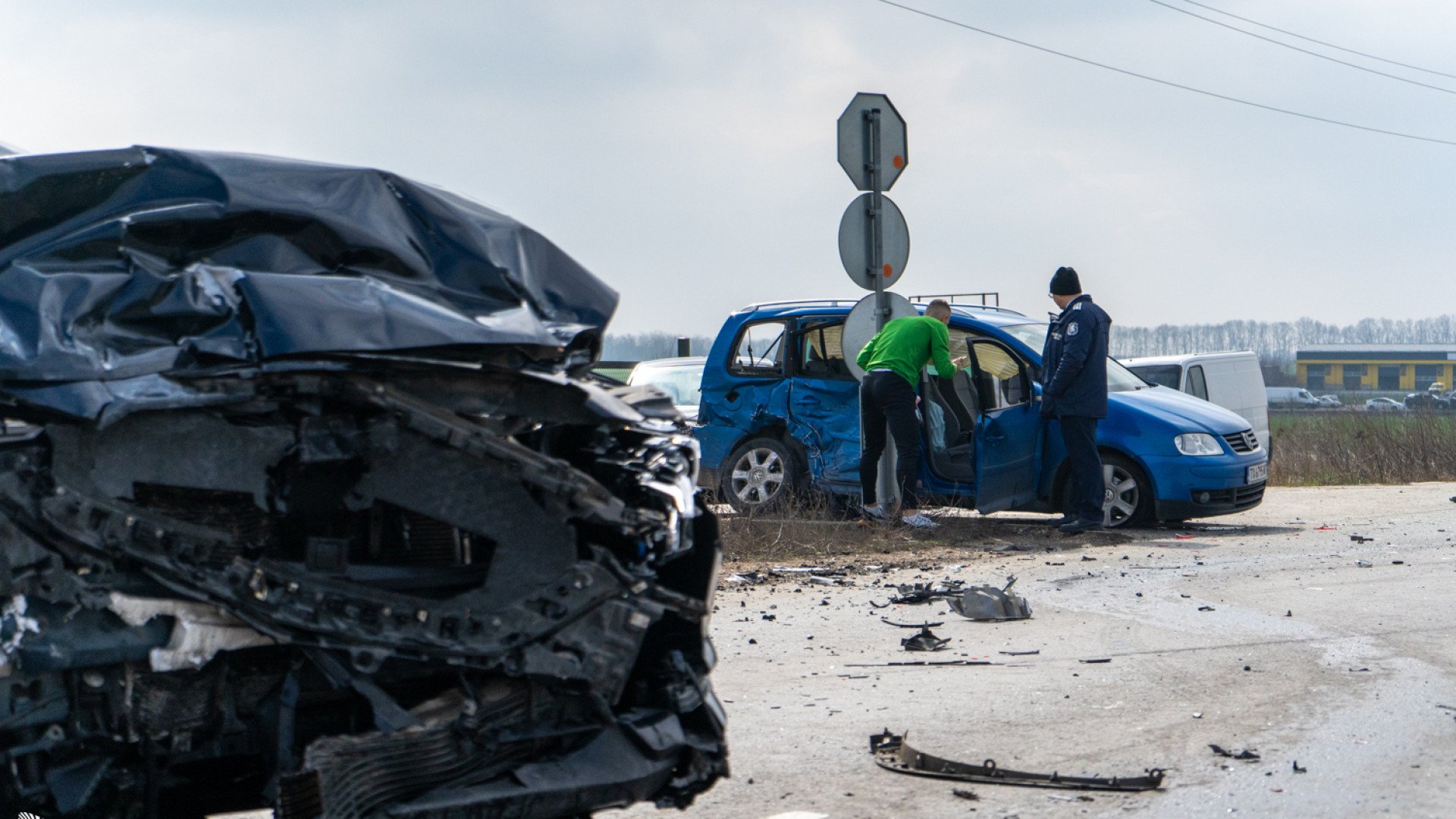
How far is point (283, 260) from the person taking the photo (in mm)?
3568

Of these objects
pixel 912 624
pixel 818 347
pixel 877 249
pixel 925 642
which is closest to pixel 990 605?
pixel 912 624

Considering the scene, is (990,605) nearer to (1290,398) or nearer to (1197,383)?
(1197,383)

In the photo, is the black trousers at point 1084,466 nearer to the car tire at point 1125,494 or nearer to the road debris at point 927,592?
the car tire at point 1125,494

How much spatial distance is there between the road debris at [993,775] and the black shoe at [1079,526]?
6497 millimetres

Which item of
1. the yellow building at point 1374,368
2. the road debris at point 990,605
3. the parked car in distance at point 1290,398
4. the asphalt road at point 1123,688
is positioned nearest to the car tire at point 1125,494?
the asphalt road at point 1123,688

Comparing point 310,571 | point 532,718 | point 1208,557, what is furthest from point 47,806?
point 1208,557

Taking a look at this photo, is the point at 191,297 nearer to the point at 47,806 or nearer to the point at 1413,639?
the point at 47,806

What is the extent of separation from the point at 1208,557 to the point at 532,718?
7.72 m

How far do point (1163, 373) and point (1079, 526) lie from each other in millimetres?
9426

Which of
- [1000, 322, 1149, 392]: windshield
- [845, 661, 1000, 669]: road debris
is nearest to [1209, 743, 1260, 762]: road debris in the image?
[845, 661, 1000, 669]: road debris

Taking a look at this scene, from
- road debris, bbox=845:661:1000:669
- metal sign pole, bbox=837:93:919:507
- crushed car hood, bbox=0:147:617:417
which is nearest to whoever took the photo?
crushed car hood, bbox=0:147:617:417

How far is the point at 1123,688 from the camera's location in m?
6.20

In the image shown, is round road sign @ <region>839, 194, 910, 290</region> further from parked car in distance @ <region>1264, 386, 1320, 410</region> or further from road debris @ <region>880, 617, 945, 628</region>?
parked car in distance @ <region>1264, 386, 1320, 410</region>

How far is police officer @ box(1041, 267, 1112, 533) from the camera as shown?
1111 cm
